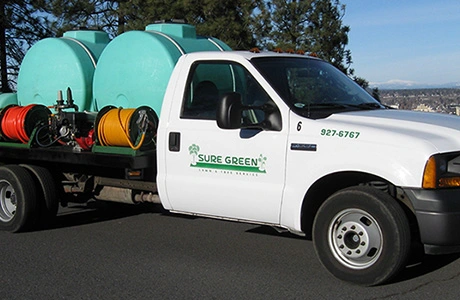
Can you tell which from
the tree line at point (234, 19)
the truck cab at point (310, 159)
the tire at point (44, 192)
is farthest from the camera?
the tree line at point (234, 19)

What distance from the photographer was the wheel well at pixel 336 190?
5363 mm

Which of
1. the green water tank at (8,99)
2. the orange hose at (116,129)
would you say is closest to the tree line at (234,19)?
the green water tank at (8,99)

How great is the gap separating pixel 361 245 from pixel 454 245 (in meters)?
0.73

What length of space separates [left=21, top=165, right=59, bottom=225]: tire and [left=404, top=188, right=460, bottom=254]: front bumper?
14.6 feet

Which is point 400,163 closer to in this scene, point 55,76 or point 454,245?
point 454,245

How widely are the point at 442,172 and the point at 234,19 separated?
12.9m

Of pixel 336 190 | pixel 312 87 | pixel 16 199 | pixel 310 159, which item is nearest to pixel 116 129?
pixel 16 199

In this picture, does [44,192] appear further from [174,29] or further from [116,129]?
[174,29]

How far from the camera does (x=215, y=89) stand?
6.57 m

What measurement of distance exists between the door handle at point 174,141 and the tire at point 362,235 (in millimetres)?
1575

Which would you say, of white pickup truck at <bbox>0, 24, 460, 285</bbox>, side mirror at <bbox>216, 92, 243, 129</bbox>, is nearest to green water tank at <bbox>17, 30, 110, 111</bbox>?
white pickup truck at <bbox>0, 24, 460, 285</bbox>

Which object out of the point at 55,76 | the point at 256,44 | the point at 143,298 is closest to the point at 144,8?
the point at 256,44

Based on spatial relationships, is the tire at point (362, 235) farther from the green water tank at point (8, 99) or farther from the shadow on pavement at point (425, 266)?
the green water tank at point (8, 99)

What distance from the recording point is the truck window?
20.1ft
